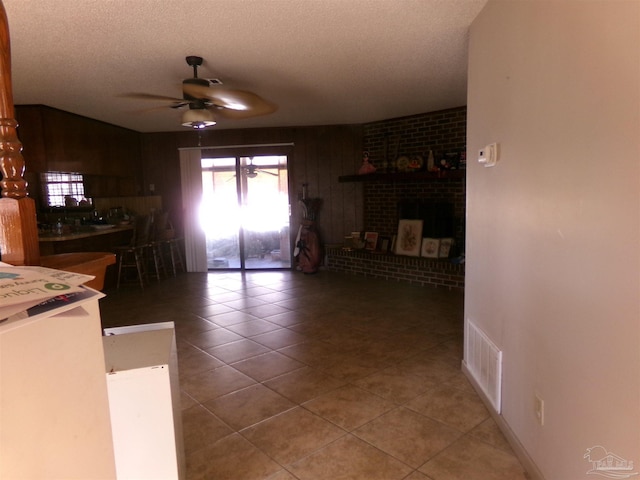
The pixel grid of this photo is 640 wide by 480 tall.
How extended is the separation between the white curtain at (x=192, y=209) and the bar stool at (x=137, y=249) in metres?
0.97

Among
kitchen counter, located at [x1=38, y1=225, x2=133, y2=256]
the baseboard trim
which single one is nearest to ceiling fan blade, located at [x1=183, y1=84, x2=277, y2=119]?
kitchen counter, located at [x1=38, y1=225, x2=133, y2=256]

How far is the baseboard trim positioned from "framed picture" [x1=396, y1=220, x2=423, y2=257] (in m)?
3.28

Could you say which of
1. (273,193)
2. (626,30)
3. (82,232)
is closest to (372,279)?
(273,193)

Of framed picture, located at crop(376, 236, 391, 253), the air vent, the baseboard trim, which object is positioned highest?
framed picture, located at crop(376, 236, 391, 253)

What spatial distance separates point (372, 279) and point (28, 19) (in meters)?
4.66

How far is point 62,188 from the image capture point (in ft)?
17.5

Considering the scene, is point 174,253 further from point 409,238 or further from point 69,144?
point 409,238

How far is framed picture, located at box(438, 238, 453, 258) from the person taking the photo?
18.2 feet

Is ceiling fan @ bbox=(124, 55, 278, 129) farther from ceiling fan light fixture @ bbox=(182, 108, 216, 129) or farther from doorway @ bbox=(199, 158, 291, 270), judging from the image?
doorway @ bbox=(199, 158, 291, 270)

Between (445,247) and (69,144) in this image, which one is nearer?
(69,144)

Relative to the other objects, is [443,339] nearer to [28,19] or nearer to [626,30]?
[626,30]

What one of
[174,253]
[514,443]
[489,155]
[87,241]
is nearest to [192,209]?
[174,253]

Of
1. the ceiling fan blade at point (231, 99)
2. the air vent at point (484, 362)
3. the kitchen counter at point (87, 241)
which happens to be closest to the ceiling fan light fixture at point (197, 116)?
the ceiling fan blade at point (231, 99)

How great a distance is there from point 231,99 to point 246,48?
400mm
